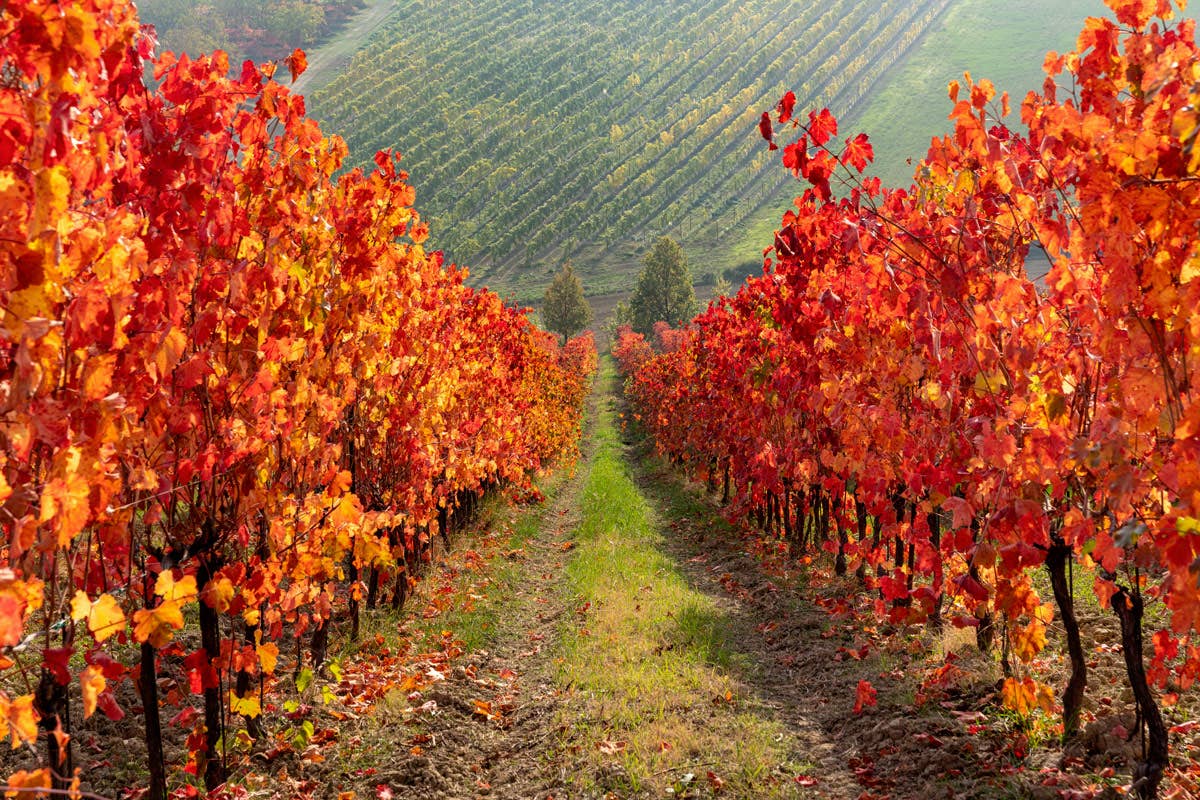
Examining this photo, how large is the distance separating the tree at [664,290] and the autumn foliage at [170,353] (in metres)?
57.6

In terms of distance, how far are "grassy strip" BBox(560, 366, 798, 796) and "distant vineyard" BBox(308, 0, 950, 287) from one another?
296 ft

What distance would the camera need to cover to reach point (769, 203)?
11188 cm

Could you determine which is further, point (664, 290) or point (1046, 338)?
point (664, 290)

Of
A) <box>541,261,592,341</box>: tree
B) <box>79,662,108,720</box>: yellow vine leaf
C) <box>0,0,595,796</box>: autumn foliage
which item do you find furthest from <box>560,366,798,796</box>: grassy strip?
<box>541,261,592,341</box>: tree

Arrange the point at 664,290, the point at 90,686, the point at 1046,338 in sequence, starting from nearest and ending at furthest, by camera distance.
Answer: the point at 90,686 → the point at 1046,338 → the point at 664,290

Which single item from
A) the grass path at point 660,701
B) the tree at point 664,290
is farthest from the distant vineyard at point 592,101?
the grass path at point 660,701

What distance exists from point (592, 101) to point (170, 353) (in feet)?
473

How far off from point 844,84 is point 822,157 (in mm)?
142175

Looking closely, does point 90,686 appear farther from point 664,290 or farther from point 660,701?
point 664,290

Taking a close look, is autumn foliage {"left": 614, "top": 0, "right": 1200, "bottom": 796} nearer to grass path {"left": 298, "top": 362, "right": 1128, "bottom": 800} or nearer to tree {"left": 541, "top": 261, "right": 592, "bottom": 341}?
grass path {"left": 298, "top": 362, "right": 1128, "bottom": 800}

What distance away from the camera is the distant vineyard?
10812 cm

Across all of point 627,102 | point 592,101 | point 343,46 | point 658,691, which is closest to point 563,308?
point 658,691

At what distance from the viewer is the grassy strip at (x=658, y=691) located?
4973 millimetres

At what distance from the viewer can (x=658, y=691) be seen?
6219mm
